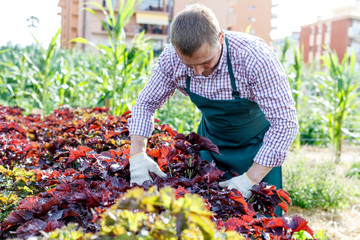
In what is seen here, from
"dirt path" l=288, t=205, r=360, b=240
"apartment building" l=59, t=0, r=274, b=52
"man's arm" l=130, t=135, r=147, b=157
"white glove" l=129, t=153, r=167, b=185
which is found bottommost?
"dirt path" l=288, t=205, r=360, b=240

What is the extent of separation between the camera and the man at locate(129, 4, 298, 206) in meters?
1.69

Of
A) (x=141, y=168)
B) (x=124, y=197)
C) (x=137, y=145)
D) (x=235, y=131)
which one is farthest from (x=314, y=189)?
(x=124, y=197)

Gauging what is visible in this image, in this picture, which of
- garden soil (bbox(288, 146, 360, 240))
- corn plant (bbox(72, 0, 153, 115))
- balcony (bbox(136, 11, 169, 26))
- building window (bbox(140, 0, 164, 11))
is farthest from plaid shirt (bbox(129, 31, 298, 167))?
building window (bbox(140, 0, 164, 11))

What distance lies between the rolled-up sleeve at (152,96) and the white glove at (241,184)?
21.9 inches

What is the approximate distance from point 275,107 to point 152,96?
700 millimetres

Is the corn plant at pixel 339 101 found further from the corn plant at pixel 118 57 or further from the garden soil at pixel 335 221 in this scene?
the corn plant at pixel 118 57

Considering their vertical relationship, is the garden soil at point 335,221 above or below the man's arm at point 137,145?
below

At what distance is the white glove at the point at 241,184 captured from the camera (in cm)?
170

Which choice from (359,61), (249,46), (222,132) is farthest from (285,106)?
(359,61)

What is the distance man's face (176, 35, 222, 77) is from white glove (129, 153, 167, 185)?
19.4 inches

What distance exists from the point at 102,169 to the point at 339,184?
338cm

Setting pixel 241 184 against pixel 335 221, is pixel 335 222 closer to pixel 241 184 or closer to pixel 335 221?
pixel 335 221

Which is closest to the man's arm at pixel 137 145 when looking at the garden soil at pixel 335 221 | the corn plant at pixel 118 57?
the garden soil at pixel 335 221

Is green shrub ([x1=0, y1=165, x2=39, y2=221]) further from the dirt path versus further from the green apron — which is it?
the dirt path
